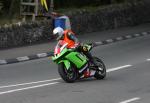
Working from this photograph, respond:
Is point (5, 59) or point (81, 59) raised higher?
point (81, 59)

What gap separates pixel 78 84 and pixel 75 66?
2.05 feet

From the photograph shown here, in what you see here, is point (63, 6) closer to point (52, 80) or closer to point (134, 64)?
point (134, 64)

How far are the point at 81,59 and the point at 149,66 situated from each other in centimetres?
343

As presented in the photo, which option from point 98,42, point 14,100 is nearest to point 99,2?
point 98,42

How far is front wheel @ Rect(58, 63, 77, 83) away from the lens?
47.4 feet

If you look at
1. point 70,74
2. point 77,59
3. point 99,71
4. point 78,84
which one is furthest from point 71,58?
point 99,71

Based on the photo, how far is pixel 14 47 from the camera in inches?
941

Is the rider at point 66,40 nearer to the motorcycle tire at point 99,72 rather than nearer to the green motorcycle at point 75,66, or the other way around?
the green motorcycle at point 75,66

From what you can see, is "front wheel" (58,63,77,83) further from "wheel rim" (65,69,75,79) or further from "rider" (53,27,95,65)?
"rider" (53,27,95,65)

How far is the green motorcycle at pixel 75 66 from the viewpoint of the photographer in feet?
47.5

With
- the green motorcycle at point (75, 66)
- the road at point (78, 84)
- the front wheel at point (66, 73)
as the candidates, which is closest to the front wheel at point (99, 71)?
the green motorcycle at point (75, 66)

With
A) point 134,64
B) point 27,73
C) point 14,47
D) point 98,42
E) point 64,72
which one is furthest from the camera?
point 98,42

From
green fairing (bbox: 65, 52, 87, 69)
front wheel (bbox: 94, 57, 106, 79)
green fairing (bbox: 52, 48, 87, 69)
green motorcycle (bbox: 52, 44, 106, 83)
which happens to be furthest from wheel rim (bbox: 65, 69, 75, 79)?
front wheel (bbox: 94, 57, 106, 79)

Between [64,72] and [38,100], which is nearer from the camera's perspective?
[38,100]
